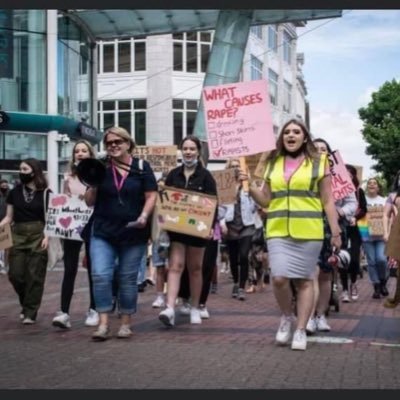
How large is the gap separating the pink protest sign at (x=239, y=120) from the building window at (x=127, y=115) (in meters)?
40.7

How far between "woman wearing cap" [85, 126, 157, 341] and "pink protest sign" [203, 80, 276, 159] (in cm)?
111

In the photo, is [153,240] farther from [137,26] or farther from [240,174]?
[137,26]

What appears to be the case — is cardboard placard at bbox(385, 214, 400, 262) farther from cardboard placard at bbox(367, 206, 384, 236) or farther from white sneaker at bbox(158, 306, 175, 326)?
cardboard placard at bbox(367, 206, 384, 236)

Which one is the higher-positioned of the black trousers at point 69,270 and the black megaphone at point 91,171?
the black megaphone at point 91,171

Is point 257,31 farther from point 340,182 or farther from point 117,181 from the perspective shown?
point 117,181

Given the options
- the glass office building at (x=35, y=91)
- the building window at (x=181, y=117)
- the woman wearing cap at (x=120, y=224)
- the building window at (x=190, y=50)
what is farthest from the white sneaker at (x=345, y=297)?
the building window at (x=190, y=50)

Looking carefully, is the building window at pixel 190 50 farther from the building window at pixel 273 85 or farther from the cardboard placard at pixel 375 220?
the cardboard placard at pixel 375 220

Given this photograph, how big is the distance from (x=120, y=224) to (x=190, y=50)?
4311 centimetres

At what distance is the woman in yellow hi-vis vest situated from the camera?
7508 millimetres

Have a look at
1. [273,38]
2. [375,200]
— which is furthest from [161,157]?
[273,38]

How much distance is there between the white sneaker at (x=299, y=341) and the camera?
24.2 feet

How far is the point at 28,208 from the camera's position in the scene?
9305 mm

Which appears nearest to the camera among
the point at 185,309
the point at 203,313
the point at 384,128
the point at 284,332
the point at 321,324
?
the point at 284,332

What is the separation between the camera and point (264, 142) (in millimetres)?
8734
